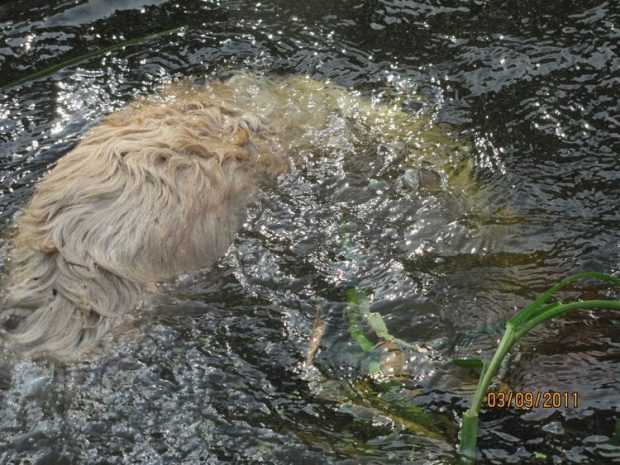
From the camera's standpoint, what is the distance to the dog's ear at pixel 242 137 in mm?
4305

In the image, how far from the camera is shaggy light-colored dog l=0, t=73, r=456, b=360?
3408mm

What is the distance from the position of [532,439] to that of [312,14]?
391 cm

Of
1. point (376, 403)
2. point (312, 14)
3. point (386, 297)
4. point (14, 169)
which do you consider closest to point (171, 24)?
point (312, 14)

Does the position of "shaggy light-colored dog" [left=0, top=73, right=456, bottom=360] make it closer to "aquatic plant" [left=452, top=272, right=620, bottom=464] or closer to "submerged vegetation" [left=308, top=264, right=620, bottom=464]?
"submerged vegetation" [left=308, top=264, right=620, bottom=464]

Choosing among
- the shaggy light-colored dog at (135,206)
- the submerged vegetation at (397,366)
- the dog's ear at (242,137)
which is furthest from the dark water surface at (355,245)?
the dog's ear at (242,137)

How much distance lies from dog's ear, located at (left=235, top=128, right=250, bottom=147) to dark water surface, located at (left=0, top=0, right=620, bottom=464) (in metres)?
0.37

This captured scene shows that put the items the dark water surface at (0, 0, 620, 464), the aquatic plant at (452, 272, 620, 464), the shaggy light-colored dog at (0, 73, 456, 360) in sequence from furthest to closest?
the shaggy light-colored dog at (0, 73, 456, 360)
the dark water surface at (0, 0, 620, 464)
the aquatic plant at (452, 272, 620, 464)

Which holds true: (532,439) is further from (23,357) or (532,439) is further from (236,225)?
(23,357)

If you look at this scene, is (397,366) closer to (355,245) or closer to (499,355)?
(499,355)

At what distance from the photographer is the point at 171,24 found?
5.77 meters

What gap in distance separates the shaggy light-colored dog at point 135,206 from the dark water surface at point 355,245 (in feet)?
0.48
